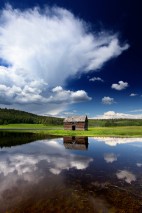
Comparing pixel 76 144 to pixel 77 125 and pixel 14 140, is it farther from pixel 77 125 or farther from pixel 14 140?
pixel 77 125

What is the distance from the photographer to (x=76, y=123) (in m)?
91.9

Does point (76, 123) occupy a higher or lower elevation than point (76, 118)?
lower

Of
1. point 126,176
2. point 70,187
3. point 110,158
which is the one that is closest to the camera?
point 70,187

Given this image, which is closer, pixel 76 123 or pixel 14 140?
pixel 14 140

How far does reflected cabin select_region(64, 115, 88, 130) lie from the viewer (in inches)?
3551

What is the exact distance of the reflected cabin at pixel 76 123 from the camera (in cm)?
9019

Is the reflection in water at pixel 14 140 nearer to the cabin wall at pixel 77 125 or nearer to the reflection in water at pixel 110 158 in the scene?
the reflection in water at pixel 110 158

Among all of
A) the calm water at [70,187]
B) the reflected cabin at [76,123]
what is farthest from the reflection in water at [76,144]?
the reflected cabin at [76,123]

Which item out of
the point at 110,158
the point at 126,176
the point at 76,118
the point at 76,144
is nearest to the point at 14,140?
the point at 76,144

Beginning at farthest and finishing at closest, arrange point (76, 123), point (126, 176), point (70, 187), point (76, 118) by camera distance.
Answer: point (76, 118), point (76, 123), point (126, 176), point (70, 187)

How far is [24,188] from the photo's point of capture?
15.1 meters

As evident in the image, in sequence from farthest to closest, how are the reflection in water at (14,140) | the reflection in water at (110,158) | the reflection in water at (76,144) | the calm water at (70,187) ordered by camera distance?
the reflection in water at (14,140), the reflection in water at (76,144), the reflection in water at (110,158), the calm water at (70,187)

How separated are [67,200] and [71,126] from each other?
7952 centimetres

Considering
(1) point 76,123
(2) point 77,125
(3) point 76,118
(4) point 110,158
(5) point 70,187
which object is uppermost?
(3) point 76,118
